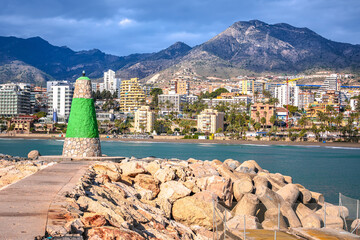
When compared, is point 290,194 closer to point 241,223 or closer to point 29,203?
point 241,223

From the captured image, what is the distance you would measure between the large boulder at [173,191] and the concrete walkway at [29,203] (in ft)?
8.80

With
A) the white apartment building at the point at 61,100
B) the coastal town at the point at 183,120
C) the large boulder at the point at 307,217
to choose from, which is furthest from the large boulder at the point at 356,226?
the white apartment building at the point at 61,100

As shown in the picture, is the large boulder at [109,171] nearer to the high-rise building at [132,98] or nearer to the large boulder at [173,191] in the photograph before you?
the large boulder at [173,191]

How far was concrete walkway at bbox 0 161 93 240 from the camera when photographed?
6.02m

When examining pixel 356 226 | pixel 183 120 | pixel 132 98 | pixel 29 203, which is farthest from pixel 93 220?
pixel 132 98

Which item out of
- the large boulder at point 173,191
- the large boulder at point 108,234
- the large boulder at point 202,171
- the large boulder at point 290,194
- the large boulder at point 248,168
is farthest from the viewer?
the large boulder at point 248,168

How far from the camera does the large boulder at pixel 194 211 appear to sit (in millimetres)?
11297

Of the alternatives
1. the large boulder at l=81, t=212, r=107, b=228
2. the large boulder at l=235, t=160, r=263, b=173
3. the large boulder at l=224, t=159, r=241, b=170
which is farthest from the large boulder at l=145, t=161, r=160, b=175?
the large boulder at l=81, t=212, r=107, b=228

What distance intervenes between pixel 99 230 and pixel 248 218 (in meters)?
4.78

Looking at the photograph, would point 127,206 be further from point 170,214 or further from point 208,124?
point 208,124

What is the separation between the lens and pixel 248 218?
10188 millimetres

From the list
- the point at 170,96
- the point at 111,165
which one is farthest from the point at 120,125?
the point at 111,165

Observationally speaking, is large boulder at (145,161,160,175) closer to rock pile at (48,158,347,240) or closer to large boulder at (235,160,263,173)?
rock pile at (48,158,347,240)

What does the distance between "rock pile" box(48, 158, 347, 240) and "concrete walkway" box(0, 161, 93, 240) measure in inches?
14.2
